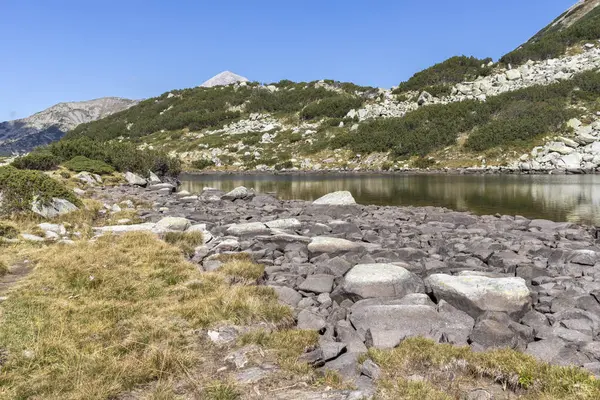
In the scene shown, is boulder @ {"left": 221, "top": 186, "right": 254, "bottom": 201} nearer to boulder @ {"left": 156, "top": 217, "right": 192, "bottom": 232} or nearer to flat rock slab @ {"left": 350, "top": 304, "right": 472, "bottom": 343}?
boulder @ {"left": 156, "top": 217, "right": 192, "bottom": 232}

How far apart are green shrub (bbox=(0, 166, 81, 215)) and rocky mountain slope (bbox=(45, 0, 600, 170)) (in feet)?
183

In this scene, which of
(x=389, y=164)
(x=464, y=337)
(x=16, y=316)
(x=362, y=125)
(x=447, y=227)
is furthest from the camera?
(x=362, y=125)

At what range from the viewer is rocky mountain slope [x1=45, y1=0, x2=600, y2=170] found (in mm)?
61031

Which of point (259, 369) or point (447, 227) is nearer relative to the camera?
point (259, 369)

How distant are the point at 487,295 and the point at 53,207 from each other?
15.9 metres

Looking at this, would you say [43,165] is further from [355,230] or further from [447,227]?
[447,227]

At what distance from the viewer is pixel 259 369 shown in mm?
5211

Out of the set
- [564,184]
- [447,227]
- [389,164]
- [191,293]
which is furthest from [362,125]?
[191,293]

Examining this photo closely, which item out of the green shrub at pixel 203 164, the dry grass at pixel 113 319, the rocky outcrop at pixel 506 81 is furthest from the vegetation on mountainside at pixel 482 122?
the dry grass at pixel 113 319

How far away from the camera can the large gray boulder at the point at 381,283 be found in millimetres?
7590

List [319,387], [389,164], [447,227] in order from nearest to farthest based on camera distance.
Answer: [319,387] < [447,227] < [389,164]

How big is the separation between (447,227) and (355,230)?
4.35m

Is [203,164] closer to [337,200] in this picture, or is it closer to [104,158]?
[104,158]

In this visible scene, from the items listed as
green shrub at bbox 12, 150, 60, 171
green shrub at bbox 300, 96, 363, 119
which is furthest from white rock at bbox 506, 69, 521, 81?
green shrub at bbox 12, 150, 60, 171
